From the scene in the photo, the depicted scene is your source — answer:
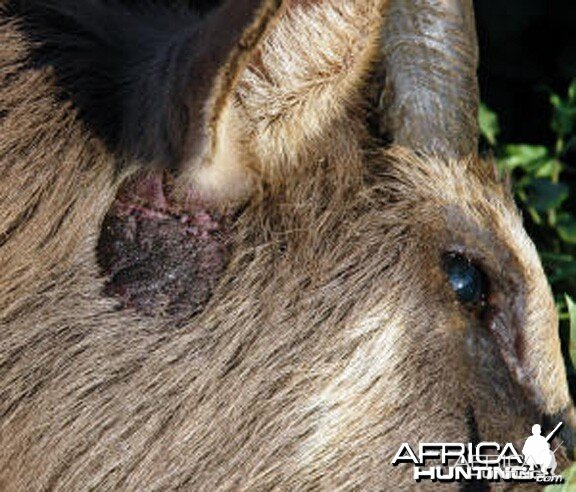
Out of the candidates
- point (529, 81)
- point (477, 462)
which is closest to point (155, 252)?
point (477, 462)

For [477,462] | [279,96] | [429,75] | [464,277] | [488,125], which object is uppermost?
[279,96]

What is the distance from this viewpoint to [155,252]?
2.33 meters

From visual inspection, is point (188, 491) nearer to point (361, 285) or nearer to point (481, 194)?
point (361, 285)

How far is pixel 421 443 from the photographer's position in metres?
2.52

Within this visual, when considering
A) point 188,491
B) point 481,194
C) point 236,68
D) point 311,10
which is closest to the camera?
point 236,68

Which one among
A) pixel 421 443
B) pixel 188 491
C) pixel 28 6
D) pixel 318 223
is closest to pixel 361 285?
pixel 318 223

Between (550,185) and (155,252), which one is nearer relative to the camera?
(155,252)

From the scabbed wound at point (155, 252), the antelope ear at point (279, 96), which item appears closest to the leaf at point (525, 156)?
the antelope ear at point (279, 96)

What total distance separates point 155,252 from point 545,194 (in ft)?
6.34

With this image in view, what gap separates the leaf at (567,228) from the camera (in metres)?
4.02

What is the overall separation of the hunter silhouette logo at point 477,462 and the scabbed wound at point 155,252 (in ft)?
1.70

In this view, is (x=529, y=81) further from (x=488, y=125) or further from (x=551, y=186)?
(x=551, y=186)

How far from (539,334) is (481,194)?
311 millimetres

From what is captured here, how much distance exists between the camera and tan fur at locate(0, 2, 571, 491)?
2359 mm
